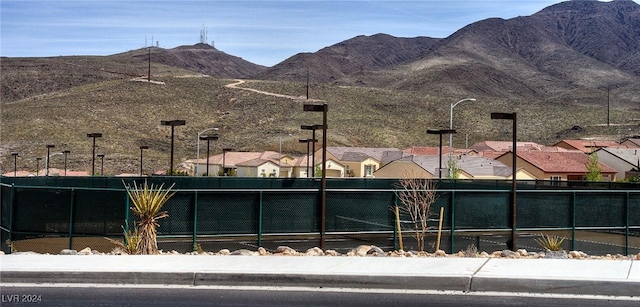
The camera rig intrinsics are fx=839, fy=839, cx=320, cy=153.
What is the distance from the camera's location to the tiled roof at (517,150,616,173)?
7131 cm

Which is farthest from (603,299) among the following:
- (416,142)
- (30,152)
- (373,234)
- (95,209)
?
(416,142)

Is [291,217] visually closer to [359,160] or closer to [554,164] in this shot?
[554,164]

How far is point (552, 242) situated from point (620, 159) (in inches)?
2342

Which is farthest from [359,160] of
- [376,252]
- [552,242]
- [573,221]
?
[376,252]

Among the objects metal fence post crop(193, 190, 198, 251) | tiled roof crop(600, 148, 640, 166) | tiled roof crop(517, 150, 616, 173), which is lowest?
metal fence post crop(193, 190, 198, 251)

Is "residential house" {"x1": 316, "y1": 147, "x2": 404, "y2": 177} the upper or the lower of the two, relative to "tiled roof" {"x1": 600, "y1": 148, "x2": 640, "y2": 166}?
lower

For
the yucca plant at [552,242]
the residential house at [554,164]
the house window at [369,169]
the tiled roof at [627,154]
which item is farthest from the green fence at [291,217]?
the house window at [369,169]

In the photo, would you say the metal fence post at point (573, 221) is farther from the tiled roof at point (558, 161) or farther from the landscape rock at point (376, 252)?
the tiled roof at point (558, 161)

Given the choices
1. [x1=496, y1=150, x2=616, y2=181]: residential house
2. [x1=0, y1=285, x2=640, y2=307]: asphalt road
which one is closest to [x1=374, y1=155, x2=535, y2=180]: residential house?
[x1=496, y1=150, x2=616, y2=181]: residential house

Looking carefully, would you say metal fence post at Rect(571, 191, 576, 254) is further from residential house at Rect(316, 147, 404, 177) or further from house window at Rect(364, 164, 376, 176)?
house window at Rect(364, 164, 376, 176)

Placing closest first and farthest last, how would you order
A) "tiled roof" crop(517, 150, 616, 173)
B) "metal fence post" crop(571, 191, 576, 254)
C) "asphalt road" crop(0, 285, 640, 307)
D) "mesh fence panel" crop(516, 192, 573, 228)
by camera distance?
"asphalt road" crop(0, 285, 640, 307), "metal fence post" crop(571, 191, 576, 254), "mesh fence panel" crop(516, 192, 573, 228), "tiled roof" crop(517, 150, 616, 173)

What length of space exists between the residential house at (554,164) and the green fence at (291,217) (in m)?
45.2

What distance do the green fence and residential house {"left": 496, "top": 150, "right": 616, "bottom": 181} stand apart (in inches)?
1778

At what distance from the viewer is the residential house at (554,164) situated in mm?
70438
